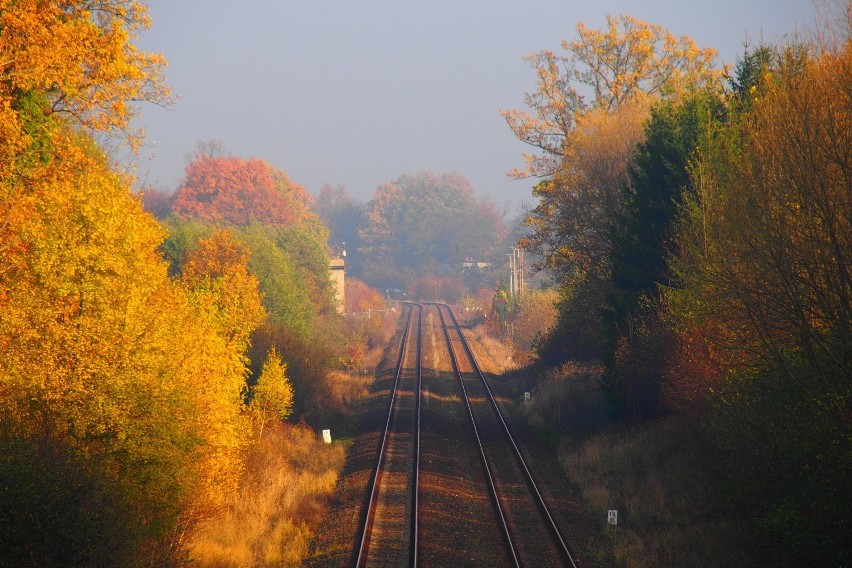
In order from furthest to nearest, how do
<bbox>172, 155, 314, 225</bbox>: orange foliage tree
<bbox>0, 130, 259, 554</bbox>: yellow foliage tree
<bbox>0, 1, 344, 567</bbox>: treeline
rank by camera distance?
<bbox>172, 155, 314, 225</bbox>: orange foliage tree → <bbox>0, 130, 259, 554</bbox>: yellow foliage tree → <bbox>0, 1, 344, 567</bbox>: treeline

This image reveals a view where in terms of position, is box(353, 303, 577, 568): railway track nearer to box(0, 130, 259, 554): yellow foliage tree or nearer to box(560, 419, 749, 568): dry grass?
box(560, 419, 749, 568): dry grass

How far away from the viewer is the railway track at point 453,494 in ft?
51.5

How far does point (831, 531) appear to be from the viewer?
39.2ft

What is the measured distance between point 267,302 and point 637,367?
24403 millimetres

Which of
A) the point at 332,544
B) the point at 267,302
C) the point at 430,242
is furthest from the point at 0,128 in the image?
the point at 430,242

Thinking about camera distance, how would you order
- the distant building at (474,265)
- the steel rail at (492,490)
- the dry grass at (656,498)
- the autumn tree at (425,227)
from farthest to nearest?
the autumn tree at (425,227)
the distant building at (474,265)
the steel rail at (492,490)
the dry grass at (656,498)

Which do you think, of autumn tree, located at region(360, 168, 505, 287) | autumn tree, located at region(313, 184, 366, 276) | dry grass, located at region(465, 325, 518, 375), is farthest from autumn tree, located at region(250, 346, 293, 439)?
autumn tree, located at region(313, 184, 366, 276)

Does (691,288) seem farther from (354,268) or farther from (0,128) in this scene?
(354,268)

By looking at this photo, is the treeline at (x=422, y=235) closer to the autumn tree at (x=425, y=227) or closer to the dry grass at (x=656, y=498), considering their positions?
the autumn tree at (x=425, y=227)

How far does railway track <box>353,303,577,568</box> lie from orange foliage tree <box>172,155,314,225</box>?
191 ft

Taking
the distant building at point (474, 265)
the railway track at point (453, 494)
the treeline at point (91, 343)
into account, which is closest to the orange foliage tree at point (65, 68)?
the treeline at point (91, 343)

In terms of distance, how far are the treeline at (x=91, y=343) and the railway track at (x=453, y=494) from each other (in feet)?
13.4

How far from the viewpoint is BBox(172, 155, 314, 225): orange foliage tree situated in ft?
290

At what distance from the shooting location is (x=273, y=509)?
64.6ft
